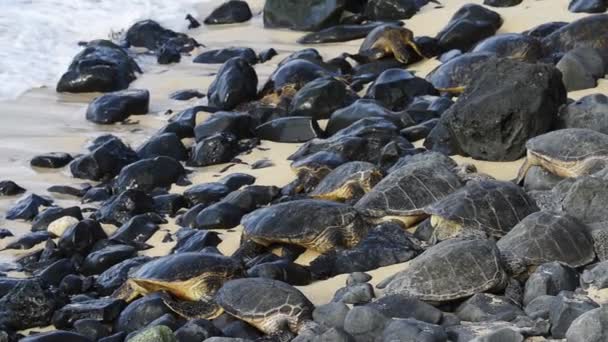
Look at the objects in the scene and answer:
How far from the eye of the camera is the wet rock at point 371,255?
19.5 feet

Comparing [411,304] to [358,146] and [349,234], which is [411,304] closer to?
[349,234]

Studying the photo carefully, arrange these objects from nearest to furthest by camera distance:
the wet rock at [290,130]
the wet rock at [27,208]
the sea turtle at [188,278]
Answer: the sea turtle at [188,278], the wet rock at [27,208], the wet rock at [290,130]

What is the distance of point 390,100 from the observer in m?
9.30

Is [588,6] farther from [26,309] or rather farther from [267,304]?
[26,309]

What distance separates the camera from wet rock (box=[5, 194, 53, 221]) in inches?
308

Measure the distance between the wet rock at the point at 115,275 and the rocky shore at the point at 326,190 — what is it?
17mm

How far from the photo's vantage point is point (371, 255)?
19.7 ft

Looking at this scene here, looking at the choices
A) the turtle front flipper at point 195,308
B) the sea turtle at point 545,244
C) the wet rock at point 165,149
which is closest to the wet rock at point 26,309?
the turtle front flipper at point 195,308

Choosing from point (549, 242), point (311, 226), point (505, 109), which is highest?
point (505, 109)

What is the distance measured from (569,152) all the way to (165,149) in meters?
3.52

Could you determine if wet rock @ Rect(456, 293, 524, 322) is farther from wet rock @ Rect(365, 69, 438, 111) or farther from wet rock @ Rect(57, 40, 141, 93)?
wet rock @ Rect(57, 40, 141, 93)

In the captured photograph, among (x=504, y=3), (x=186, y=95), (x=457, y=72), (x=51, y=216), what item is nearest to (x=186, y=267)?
(x=51, y=216)

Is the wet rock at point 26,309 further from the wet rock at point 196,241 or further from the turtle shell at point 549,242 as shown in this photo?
the turtle shell at point 549,242

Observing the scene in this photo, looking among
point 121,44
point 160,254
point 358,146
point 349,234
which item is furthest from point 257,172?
point 121,44
